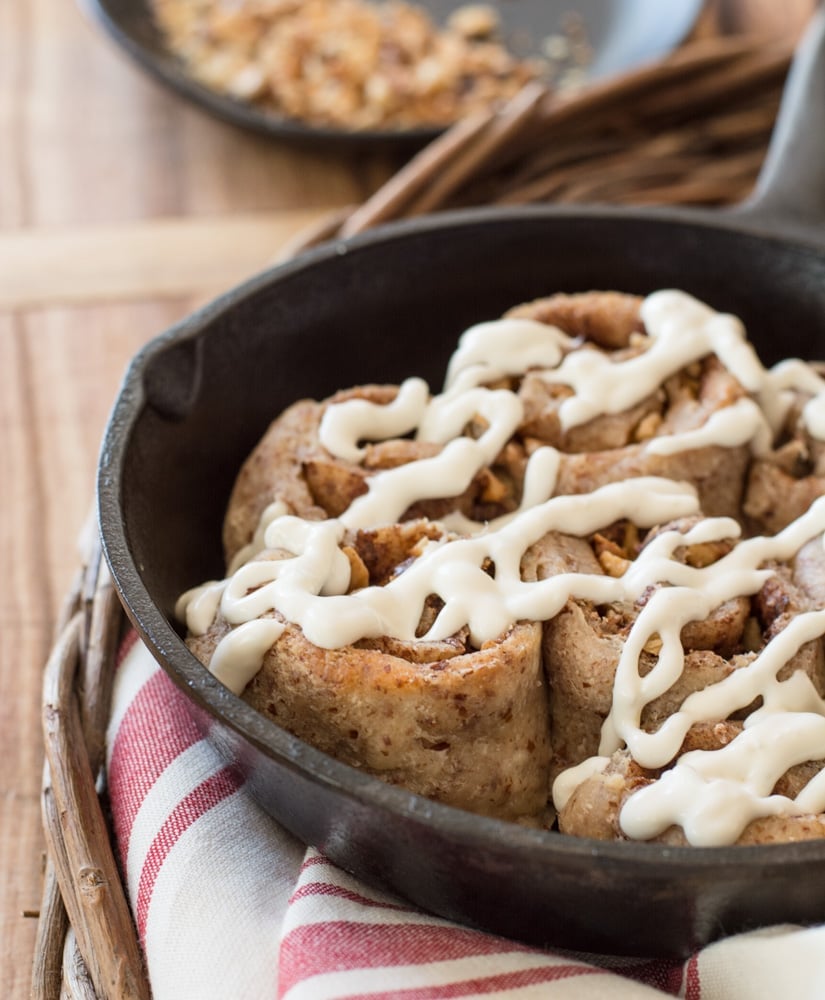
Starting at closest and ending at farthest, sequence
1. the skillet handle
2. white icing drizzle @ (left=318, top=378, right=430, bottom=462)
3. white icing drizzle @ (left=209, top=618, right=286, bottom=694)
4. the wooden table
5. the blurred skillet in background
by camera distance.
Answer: white icing drizzle @ (left=209, top=618, right=286, bottom=694) → white icing drizzle @ (left=318, top=378, right=430, bottom=462) → the wooden table → the skillet handle → the blurred skillet in background

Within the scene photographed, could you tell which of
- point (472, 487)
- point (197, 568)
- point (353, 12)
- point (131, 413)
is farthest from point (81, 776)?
point (353, 12)

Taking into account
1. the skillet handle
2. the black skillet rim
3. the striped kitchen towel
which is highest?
the skillet handle

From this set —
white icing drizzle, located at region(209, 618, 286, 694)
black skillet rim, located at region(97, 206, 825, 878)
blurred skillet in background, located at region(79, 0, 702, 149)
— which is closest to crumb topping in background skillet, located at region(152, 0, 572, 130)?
blurred skillet in background, located at region(79, 0, 702, 149)

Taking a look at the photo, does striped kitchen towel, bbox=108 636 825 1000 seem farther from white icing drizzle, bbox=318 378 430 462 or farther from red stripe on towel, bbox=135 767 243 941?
white icing drizzle, bbox=318 378 430 462

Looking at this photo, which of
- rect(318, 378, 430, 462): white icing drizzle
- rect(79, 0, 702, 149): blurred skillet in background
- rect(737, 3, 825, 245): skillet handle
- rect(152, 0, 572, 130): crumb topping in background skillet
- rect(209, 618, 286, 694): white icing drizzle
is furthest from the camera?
rect(152, 0, 572, 130): crumb topping in background skillet

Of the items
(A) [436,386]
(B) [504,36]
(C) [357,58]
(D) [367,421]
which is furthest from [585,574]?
(B) [504,36]

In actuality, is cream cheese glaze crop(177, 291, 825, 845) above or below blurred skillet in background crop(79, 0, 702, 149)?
below

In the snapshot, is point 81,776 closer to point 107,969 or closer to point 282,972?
point 107,969

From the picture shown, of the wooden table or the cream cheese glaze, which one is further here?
the wooden table
